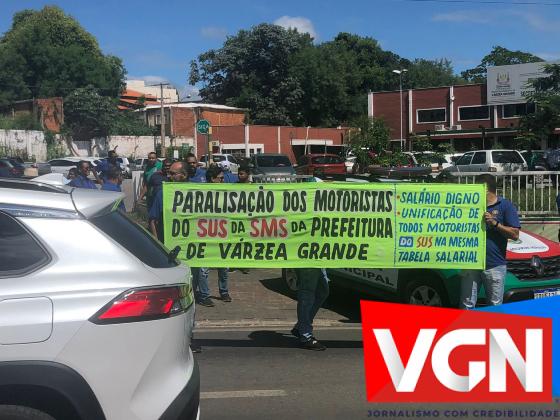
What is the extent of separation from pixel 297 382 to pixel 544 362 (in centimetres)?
215

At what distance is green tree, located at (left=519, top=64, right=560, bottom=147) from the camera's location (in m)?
24.0

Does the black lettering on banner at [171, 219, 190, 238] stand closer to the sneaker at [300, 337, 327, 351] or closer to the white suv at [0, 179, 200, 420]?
the sneaker at [300, 337, 327, 351]

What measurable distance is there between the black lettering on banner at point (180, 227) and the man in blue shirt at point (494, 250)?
9.63ft

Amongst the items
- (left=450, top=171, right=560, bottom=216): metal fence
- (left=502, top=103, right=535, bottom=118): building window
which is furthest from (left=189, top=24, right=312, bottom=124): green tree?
(left=450, top=171, right=560, bottom=216): metal fence

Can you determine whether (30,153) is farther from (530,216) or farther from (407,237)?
(407,237)

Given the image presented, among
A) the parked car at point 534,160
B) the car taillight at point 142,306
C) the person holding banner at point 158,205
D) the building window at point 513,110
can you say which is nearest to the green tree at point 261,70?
the building window at point 513,110

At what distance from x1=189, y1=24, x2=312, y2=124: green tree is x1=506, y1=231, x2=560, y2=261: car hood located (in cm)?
5370

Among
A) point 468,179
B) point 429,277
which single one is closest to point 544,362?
Answer: point 429,277

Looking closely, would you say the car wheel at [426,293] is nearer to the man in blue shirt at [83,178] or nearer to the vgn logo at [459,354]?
the vgn logo at [459,354]

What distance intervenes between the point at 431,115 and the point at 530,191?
1731 inches

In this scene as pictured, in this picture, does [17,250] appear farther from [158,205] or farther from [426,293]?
[426,293]

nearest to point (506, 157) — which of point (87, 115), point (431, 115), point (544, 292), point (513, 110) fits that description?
point (544, 292)

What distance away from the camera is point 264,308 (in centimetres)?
880

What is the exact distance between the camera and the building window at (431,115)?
54062 mm
